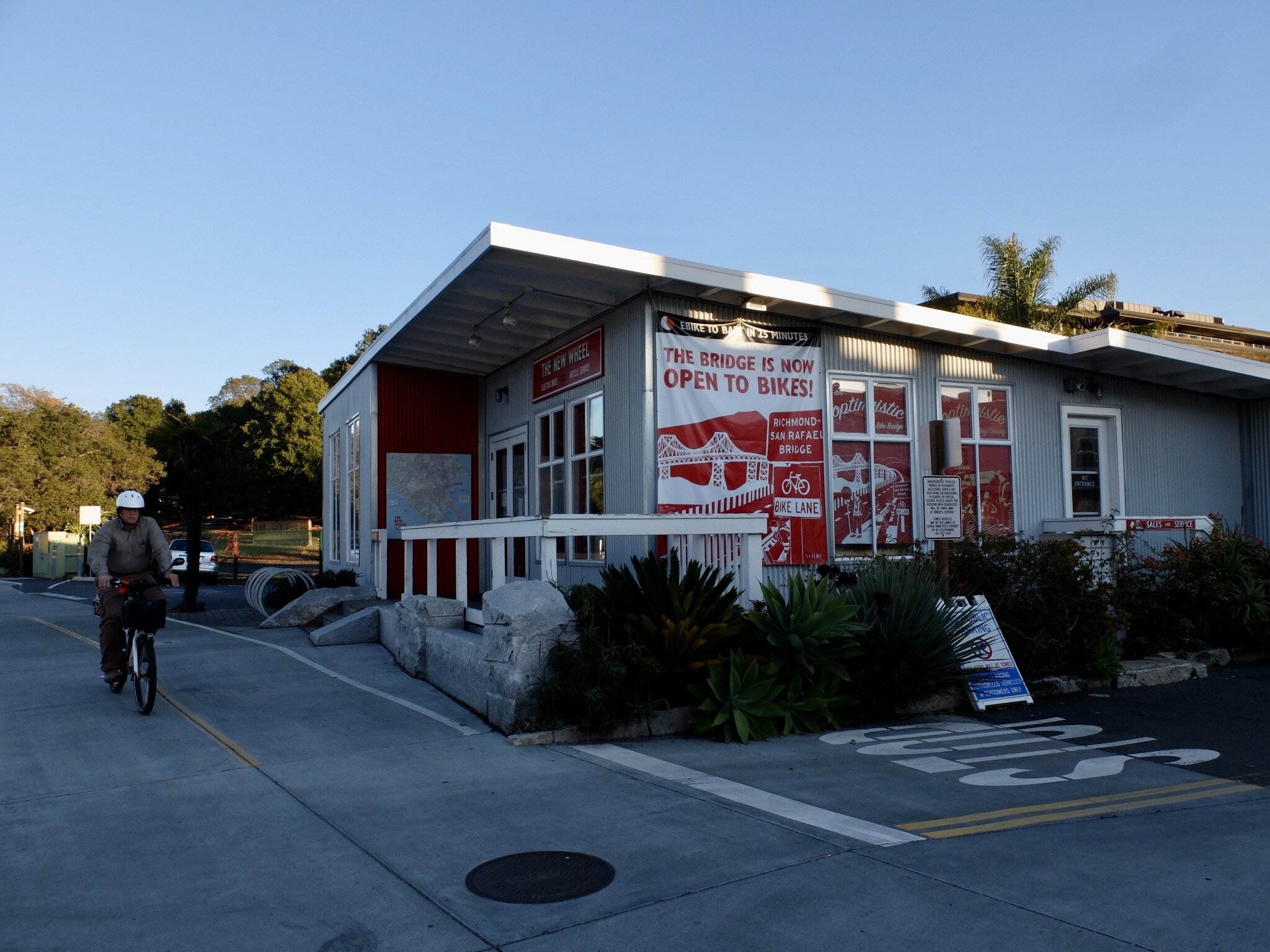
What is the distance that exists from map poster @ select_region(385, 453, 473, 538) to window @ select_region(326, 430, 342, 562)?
3252 mm

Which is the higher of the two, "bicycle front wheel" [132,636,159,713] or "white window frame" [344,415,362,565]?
"white window frame" [344,415,362,565]

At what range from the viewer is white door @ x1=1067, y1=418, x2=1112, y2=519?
13797 mm

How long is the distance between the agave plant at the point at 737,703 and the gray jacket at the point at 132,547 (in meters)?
4.75

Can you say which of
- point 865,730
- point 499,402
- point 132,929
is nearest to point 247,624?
point 499,402

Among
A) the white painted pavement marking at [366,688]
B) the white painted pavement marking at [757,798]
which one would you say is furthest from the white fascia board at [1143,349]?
the white painted pavement marking at [366,688]

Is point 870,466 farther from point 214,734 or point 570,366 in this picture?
point 214,734

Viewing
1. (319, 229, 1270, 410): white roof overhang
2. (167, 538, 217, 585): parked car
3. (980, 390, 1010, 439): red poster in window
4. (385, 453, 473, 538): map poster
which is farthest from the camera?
(167, 538, 217, 585): parked car

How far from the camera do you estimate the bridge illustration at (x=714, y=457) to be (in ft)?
35.6

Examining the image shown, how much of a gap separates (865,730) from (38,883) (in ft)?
19.1

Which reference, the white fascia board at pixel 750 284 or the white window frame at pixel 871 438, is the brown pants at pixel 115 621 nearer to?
the white fascia board at pixel 750 284

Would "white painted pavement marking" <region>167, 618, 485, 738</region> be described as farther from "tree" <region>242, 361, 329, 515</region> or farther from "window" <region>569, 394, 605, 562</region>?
"tree" <region>242, 361, 329, 515</region>

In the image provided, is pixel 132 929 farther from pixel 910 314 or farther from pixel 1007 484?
pixel 1007 484

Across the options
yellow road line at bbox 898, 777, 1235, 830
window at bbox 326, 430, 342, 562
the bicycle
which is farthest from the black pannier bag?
window at bbox 326, 430, 342, 562

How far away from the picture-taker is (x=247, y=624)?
50.1 feet
